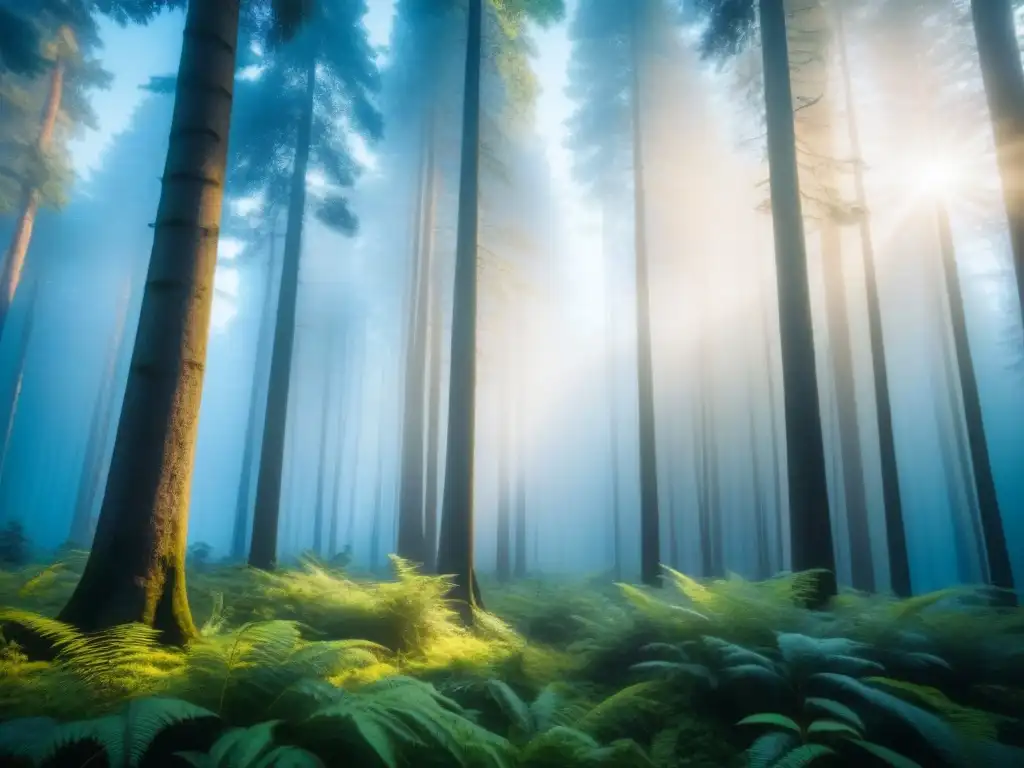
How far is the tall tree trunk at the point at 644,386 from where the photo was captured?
11328 mm

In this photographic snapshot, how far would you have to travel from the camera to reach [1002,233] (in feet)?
57.2

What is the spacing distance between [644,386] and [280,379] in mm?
8570

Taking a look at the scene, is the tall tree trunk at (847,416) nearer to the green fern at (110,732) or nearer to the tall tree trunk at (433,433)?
the tall tree trunk at (433,433)

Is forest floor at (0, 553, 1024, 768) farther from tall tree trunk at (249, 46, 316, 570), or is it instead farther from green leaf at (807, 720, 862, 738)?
tall tree trunk at (249, 46, 316, 570)

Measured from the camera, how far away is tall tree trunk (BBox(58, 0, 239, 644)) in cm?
346

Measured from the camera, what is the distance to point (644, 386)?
12.0 metres

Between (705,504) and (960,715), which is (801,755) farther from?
(705,504)

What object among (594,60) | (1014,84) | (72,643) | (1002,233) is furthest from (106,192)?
(1002,233)

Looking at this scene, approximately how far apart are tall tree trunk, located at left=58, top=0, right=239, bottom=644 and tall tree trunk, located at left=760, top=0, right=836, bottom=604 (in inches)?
261

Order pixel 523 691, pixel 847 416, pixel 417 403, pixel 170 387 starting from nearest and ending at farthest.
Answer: pixel 170 387, pixel 523 691, pixel 847 416, pixel 417 403

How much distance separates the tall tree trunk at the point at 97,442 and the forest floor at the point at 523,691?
72.6ft

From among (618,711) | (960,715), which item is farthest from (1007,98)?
(618,711)

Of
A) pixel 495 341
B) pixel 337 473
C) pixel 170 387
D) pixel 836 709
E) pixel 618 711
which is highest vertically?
pixel 495 341

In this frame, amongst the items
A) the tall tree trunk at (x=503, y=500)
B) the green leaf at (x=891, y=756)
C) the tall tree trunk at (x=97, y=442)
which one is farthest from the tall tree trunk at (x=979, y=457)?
the tall tree trunk at (x=97, y=442)
